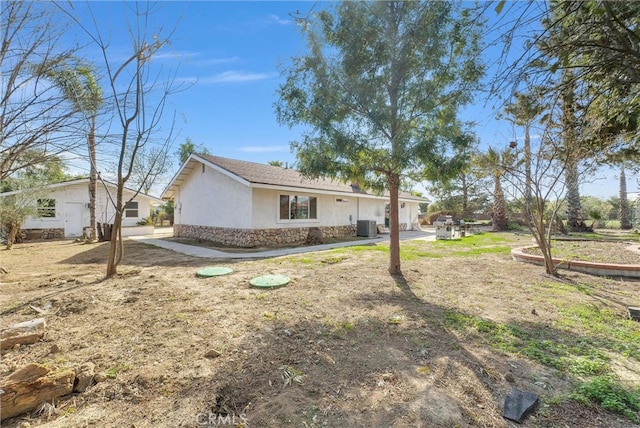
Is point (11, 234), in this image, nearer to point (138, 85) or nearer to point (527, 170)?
point (138, 85)

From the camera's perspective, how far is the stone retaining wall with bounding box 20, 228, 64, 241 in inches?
641

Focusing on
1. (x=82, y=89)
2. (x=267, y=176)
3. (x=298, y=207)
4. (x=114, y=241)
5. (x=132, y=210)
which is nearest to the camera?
(x=82, y=89)

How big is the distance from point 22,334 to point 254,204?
950 cm

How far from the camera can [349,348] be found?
11.2 feet

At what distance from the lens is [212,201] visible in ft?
49.2

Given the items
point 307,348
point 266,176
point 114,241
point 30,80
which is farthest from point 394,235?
point 266,176

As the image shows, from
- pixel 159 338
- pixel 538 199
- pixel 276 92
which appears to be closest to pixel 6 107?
pixel 159 338

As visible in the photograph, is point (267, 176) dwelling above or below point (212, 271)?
above

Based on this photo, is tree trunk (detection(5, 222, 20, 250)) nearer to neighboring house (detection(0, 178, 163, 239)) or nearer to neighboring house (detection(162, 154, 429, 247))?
neighboring house (detection(0, 178, 163, 239))

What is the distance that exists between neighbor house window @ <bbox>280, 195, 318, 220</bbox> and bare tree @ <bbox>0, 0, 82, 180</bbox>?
1055cm

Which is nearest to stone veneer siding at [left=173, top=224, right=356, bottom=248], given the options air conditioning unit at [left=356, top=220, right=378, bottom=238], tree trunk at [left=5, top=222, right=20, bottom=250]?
air conditioning unit at [left=356, top=220, right=378, bottom=238]

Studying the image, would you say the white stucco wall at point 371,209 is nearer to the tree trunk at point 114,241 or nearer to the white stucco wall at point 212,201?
the white stucco wall at point 212,201

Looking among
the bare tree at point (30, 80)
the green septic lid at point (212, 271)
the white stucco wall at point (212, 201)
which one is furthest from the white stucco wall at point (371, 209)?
the bare tree at point (30, 80)

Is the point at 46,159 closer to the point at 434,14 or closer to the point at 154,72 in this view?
the point at 154,72
